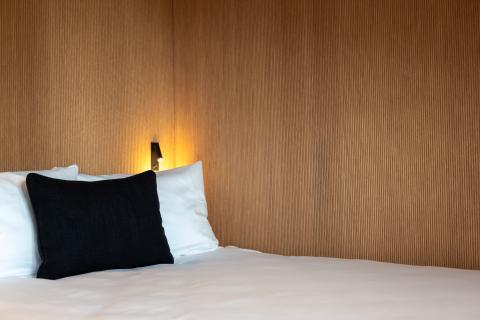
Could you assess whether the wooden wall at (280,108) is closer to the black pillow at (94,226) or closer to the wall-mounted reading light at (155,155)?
the wall-mounted reading light at (155,155)

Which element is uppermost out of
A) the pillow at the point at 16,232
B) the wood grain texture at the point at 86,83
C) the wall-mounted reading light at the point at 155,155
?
the wood grain texture at the point at 86,83

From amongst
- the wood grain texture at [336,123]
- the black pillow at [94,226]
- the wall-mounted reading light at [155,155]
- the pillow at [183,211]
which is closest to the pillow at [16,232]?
the black pillow at [94,226]

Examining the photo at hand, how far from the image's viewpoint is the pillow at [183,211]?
2.58 m

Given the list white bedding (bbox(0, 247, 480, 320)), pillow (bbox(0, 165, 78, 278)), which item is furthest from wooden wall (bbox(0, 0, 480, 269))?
white bedding (bbox(0, 247, 480, 320))

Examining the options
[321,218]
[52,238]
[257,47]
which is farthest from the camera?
[257,47]

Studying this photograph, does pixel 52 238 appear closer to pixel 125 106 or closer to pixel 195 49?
pixel 125 106

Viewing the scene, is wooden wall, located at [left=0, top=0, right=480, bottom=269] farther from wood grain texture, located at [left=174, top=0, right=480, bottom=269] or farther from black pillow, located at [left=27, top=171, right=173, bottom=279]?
black pillow, located at [left=27, top=171, right=173, bottom=279]

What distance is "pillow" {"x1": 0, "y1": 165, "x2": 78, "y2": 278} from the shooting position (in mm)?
2055

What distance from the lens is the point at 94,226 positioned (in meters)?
2.15

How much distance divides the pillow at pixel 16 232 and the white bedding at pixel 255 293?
0.09m

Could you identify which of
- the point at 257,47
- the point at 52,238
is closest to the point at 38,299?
the point at 52,238

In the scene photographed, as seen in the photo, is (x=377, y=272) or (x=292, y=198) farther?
(x=292, y=198)

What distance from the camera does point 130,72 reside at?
128 inches

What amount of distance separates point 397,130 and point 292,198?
71 cm
